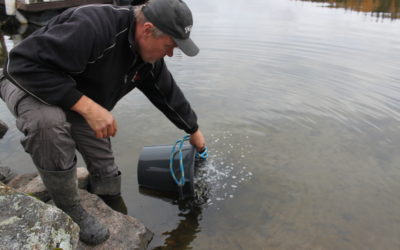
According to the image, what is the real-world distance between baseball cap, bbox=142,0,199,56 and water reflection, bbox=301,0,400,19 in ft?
50.3

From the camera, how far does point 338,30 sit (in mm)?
12055

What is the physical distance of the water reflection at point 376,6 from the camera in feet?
51.6

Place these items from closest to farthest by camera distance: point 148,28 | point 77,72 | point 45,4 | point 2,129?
point 77,72
point 148,28
point 2,129
point 45,4

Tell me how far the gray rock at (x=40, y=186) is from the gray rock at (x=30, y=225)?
0.95 meters

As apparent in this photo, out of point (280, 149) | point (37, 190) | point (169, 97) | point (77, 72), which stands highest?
point (77, 72)

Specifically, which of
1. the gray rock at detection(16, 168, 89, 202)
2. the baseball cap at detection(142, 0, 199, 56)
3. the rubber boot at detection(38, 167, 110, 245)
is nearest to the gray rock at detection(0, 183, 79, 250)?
the rubber boot at detection(38, 167, 110, 245)

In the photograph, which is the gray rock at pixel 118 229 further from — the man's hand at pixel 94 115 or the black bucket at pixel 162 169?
the man's hand at pixel 94 115

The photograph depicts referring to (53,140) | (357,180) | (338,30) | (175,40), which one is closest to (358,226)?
(357,180)

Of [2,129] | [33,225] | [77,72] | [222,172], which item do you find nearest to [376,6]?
[222,172]

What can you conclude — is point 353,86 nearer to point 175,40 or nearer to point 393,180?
point 393,180

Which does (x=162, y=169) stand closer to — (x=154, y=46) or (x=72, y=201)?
(x=72, y=201)

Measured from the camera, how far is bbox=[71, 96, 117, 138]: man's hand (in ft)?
7.14

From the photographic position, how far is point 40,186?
3.00 metres

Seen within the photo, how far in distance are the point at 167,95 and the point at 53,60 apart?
1254 mm
